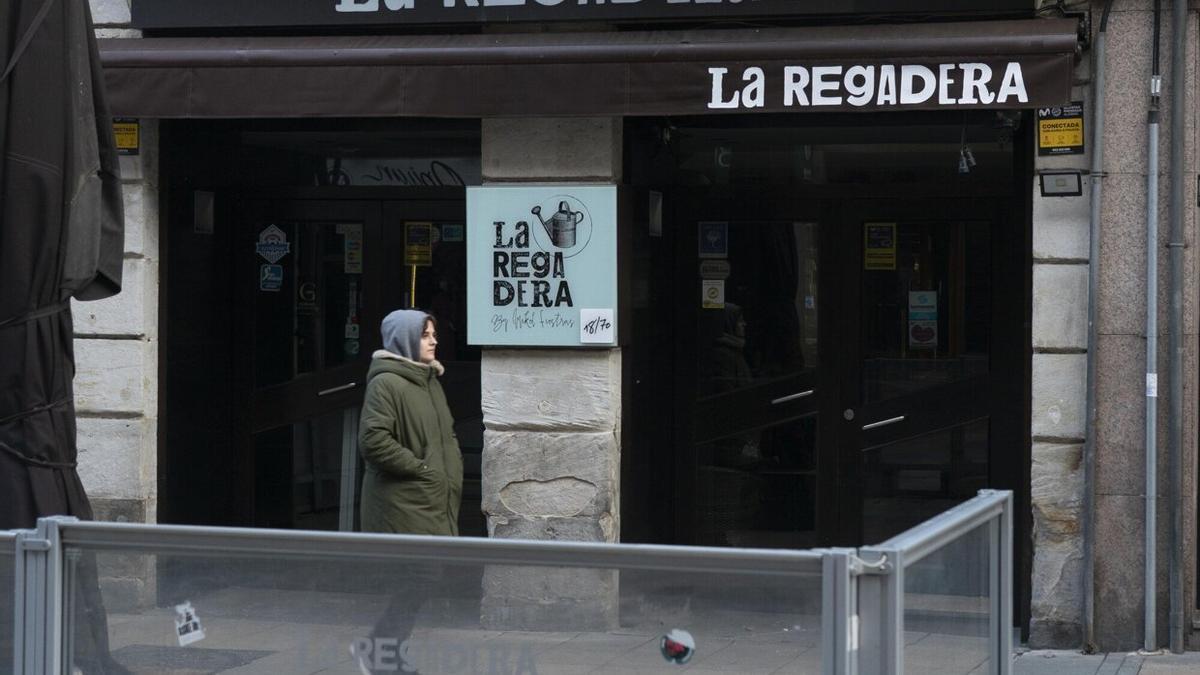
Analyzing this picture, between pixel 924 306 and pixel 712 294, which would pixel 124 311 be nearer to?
pixel 712 294

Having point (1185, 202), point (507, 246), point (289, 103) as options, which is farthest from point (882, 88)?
point (289, 103)

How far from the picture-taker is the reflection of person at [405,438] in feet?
21.9

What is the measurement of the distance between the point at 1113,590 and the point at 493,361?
3.21 meters

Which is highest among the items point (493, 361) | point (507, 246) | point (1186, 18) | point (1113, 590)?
point (1186, 18)

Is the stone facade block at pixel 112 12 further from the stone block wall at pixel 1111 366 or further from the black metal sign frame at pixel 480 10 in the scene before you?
the stone block wall at pixel 1111 366

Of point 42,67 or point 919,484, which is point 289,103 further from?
point 919,484

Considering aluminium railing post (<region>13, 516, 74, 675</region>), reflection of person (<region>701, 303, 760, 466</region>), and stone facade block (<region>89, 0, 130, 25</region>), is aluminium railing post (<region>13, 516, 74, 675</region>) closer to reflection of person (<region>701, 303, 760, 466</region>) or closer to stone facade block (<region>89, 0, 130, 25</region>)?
stone facade block (<region>89, 0, 130, 25</region>)

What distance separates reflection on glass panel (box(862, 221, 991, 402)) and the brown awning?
1.55 metres

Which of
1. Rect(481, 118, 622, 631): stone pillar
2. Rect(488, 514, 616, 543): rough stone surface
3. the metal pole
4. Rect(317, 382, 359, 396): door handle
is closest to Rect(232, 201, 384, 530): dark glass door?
Rect(317, 382, 359, 396): door handle

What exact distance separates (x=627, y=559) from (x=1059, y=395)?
4.66 meters

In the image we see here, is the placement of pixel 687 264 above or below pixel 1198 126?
below

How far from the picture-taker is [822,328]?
914 cm

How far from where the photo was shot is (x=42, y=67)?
5340mm

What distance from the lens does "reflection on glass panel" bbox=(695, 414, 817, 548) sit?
9219mm
